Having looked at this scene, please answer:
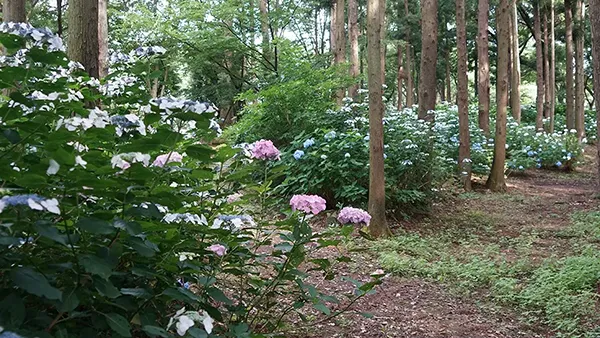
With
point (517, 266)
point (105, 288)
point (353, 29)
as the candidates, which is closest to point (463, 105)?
point (353, 29)

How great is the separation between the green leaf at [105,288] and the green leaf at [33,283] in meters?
0.12

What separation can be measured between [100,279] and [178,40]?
9.95 m

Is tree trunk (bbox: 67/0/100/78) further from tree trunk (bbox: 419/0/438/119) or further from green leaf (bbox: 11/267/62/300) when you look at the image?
tree trunk (bbox: 419/0/438/119)

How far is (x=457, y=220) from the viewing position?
6.63m

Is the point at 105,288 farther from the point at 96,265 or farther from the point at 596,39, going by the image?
the point at 596,39

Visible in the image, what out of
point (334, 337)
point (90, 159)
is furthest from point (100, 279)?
point (334, 337)

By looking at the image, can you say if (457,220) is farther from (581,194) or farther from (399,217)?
(581,194)

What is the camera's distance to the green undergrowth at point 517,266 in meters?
3.29

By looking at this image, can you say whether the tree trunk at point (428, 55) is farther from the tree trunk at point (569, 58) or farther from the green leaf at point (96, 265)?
the tree trunk at point (569, 58)

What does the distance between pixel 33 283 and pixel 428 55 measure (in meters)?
7.74

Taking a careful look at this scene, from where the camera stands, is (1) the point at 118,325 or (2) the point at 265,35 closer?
(1) the point at 118,325

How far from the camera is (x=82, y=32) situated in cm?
311

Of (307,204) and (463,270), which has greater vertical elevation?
(307,204)

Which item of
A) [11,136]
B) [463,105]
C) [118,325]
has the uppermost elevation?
[463,105]
